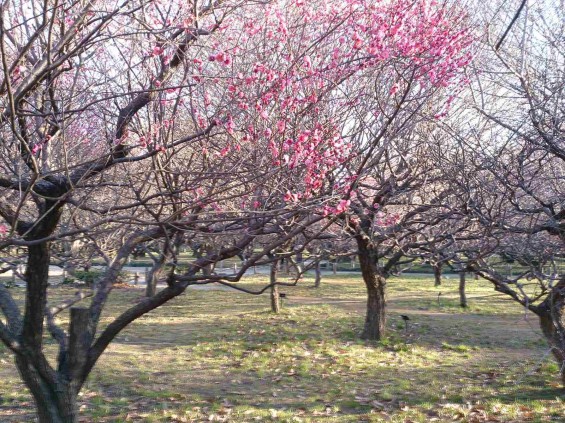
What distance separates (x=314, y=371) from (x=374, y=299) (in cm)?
331

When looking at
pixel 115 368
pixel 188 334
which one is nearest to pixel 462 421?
pixel 115 368

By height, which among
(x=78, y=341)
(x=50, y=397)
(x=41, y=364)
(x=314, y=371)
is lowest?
(x=314, y=371)

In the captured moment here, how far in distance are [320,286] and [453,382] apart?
16290 mm

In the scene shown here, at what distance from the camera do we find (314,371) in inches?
390

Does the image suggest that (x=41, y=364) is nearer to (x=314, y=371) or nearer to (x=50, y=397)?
(x=50, y=397)

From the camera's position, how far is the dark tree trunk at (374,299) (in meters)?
12.6

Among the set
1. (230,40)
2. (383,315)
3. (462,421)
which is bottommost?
(462,421)

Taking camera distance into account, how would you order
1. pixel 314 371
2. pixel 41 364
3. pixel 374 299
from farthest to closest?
1. pixel 374 299
2. pixel 314 371
3. pixel 41 364

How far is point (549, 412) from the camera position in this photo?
7.30 metres

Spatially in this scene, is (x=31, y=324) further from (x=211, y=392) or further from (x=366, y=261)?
(x=366, y=261)

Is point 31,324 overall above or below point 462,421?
above

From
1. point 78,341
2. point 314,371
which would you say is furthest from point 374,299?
point 78,341

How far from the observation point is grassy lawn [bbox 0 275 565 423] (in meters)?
7.39

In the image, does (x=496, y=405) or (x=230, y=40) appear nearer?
(x=230, y=40)
